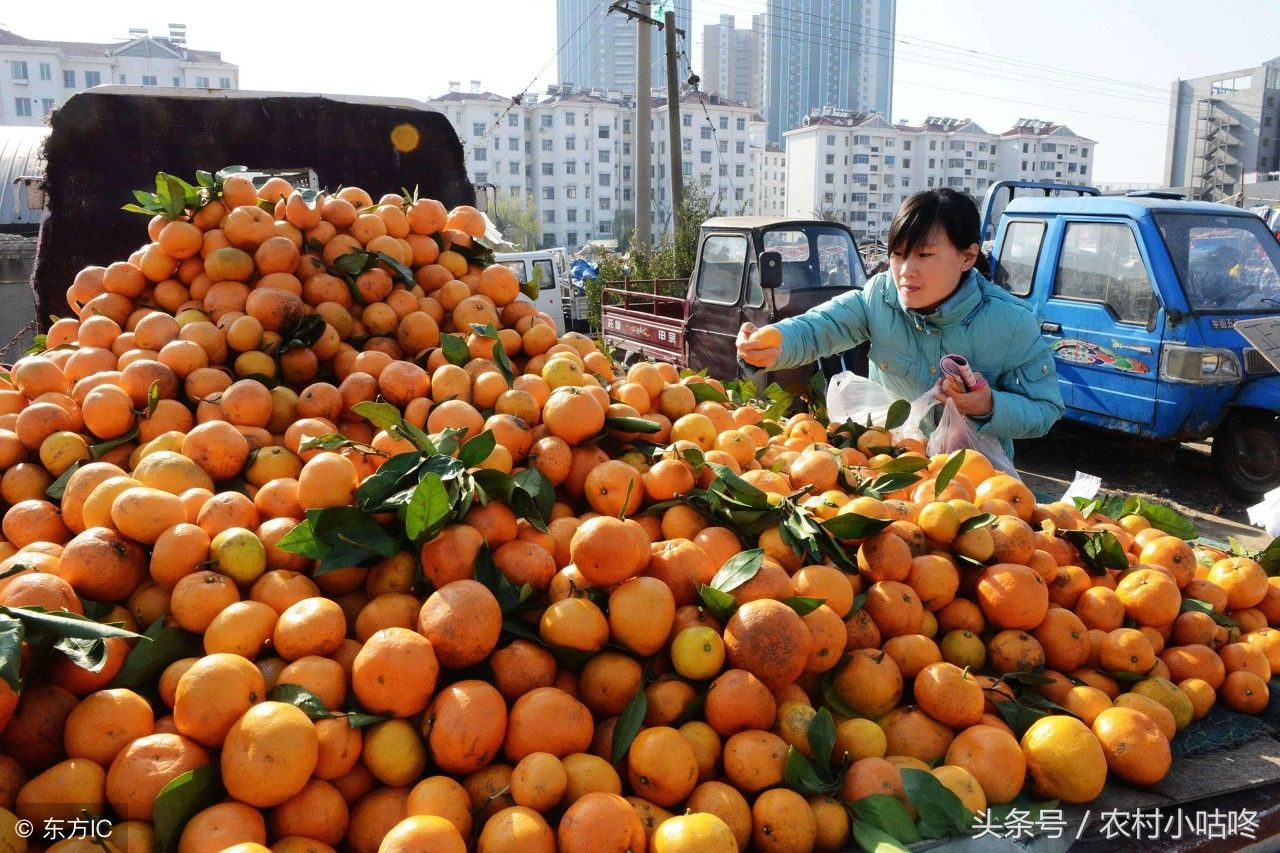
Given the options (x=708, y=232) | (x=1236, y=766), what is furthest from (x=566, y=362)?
(x=708, y=232)

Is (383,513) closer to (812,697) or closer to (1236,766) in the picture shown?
(812,697)

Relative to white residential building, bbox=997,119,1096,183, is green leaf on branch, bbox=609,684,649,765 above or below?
below

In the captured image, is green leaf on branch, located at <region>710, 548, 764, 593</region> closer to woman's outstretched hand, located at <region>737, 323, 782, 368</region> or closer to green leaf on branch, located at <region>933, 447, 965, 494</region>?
green leaf on branch, located at <region>933, 447, 965, 494</region>

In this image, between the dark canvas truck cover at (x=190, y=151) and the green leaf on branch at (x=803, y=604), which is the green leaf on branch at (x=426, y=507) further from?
the dark canvas truck cover at (x=190, y=151)

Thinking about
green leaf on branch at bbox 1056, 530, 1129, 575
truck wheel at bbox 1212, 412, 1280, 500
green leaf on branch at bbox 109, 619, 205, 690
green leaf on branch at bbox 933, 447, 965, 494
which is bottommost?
truck wheel at bbox 1212, 412, 1280, 500

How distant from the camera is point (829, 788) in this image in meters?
1.61

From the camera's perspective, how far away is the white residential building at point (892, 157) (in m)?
94.8

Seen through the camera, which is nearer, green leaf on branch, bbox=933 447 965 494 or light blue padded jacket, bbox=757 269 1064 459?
green leaf on branch, bbox=933 447 965 494

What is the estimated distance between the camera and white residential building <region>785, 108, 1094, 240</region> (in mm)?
94812

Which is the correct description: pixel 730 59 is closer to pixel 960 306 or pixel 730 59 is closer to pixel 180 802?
pixel 960 306

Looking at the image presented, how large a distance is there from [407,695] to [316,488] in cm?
60

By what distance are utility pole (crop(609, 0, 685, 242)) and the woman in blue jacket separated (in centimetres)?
1350

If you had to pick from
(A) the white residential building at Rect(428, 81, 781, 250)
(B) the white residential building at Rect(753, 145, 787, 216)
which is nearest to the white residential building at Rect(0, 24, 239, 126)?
(A) the white residential building at Rect(428, 81, 781, 250)

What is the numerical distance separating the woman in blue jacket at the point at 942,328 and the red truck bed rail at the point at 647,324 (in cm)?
521
